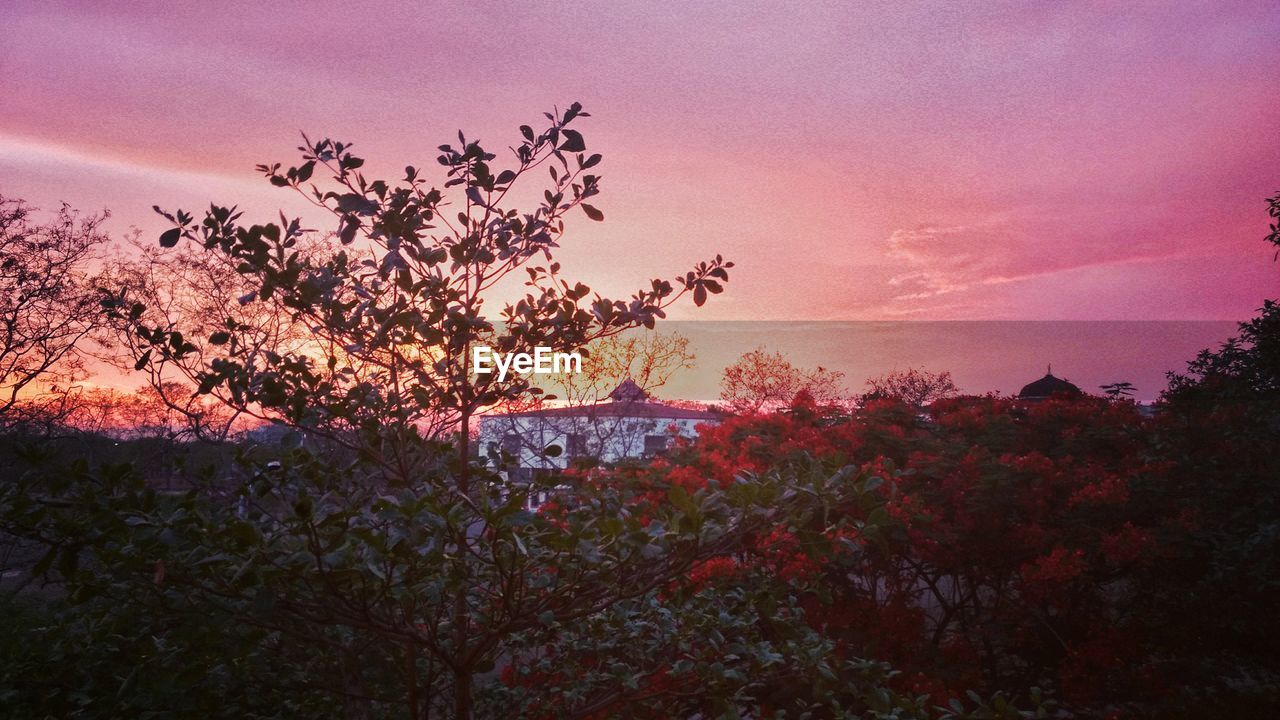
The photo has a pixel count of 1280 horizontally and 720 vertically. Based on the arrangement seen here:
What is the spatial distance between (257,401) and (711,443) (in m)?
5.36

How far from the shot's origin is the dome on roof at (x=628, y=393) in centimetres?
Result: 1811

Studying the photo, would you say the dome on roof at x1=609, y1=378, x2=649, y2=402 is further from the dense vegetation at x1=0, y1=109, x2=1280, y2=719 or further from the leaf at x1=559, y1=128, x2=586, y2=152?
the leaf at x1=559, y1=128, x2=586, y2=152

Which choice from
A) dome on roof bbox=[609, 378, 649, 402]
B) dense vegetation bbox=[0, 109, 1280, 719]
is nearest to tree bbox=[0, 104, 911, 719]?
dense vegetation bbox=[0, 109, 1280, 719]

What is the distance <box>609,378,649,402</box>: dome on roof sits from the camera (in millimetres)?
18109

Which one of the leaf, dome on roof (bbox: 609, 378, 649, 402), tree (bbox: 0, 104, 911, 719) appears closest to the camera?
tree (bbox: 0, 104, 911, 719)

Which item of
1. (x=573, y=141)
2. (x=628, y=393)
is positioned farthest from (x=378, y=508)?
(x=628, y=393)

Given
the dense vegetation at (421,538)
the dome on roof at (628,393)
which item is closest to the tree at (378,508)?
the dense vegetation at (421,538)

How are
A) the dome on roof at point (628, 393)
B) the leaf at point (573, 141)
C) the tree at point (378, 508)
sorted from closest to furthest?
1. the tree at point (378, 508)
2. the leaf at point (573, 141)
3. the dome on roof at point (628, 393)

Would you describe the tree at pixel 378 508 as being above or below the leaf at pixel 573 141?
below

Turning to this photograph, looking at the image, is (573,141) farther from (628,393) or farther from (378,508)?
(628,393)

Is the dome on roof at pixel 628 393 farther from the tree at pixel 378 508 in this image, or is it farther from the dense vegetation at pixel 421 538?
the tree at pixel 378 508

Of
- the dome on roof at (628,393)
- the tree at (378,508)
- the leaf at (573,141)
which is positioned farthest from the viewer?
the dome on roof at (628,393)

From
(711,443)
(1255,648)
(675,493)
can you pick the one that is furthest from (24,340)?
(1255,648)

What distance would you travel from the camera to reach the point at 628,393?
18.9 m
